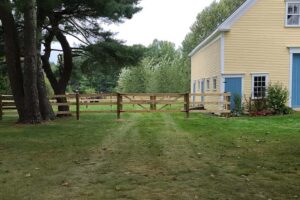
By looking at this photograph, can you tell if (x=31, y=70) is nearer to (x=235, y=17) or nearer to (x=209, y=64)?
(x=235, y=17)

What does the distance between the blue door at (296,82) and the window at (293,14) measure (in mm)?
1764

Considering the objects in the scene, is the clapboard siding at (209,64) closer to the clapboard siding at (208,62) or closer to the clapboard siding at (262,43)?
the clapboard siding at (208,62)

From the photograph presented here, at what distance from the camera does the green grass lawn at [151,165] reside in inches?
244

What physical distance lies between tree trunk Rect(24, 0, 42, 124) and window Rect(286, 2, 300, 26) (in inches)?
538

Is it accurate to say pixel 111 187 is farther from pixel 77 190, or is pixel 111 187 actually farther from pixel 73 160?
pixel 73 160

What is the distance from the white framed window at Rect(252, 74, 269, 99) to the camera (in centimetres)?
2345

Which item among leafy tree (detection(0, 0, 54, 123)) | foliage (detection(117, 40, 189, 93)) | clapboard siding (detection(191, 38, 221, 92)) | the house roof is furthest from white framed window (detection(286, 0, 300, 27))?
foliage (detection(117, 40, 189, 93))

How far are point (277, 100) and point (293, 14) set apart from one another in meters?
5.26

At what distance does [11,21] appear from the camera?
17.7 m

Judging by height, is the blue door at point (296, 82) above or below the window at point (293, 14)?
below

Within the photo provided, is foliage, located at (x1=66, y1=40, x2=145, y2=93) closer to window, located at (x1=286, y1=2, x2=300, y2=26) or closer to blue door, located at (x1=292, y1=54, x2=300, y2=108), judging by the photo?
window, located at (x1=286, y1=2, x2=300, y2=26)

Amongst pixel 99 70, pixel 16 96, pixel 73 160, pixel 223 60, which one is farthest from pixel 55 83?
pixel 73 160

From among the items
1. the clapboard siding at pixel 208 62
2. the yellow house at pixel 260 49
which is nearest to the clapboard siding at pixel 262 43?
the yellow house at pixel 260 49

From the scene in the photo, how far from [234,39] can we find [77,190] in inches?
730
